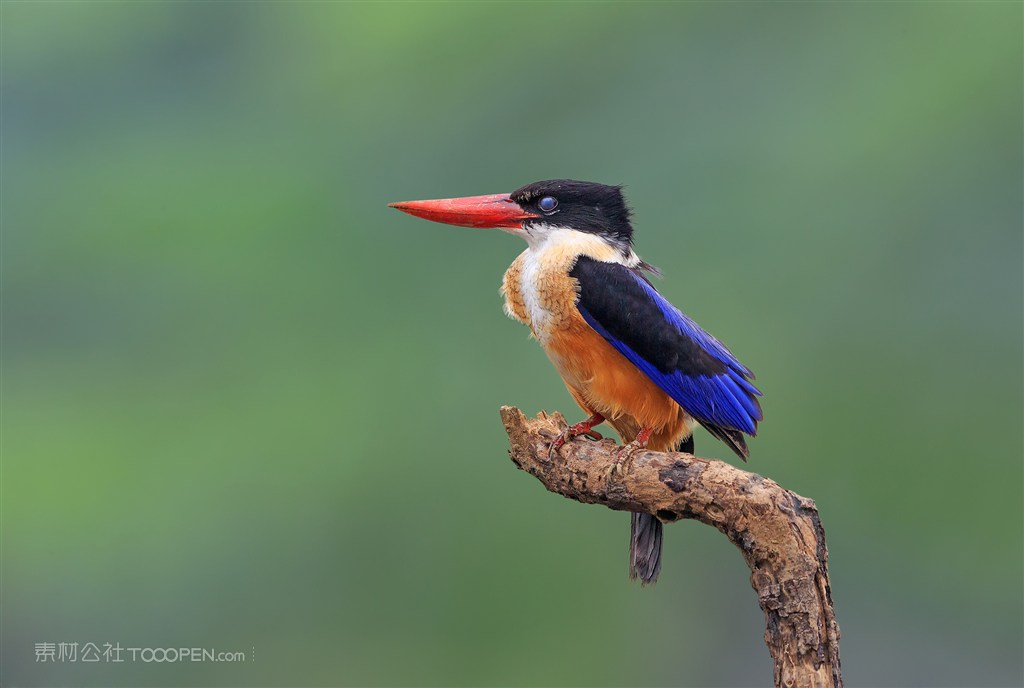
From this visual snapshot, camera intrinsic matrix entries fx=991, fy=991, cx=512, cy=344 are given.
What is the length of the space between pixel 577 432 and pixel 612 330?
326mm

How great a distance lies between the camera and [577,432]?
107 inches

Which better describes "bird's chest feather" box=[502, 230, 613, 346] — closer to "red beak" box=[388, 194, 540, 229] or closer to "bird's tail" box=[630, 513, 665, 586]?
"red beak" box=[388, 194, 540, 229]

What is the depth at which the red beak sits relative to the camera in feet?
9.20

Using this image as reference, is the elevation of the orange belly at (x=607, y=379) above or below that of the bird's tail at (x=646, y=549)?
above

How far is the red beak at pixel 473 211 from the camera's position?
2.80 meters

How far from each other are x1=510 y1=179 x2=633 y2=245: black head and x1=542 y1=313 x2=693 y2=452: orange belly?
0.31 m

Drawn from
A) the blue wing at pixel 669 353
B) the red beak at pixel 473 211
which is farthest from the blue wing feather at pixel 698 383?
the red beak at pixel 473 211

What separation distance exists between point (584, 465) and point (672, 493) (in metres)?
0.30

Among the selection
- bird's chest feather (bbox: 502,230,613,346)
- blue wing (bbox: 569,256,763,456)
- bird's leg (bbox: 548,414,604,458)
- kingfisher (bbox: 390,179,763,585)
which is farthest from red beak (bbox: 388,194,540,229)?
bird's leg (bbox: 548,414,604,458)

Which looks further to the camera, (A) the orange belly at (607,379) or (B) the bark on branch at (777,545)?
(A) the orange belly at (607,379)

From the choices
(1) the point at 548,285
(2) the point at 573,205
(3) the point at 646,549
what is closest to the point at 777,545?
(3) the point at 646,549

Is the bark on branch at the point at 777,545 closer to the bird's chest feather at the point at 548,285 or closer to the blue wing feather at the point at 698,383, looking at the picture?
Answer: the blue wing feather at the point at 698,383

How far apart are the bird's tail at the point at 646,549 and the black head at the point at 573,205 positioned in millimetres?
800

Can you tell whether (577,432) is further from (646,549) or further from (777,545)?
(777,545)
